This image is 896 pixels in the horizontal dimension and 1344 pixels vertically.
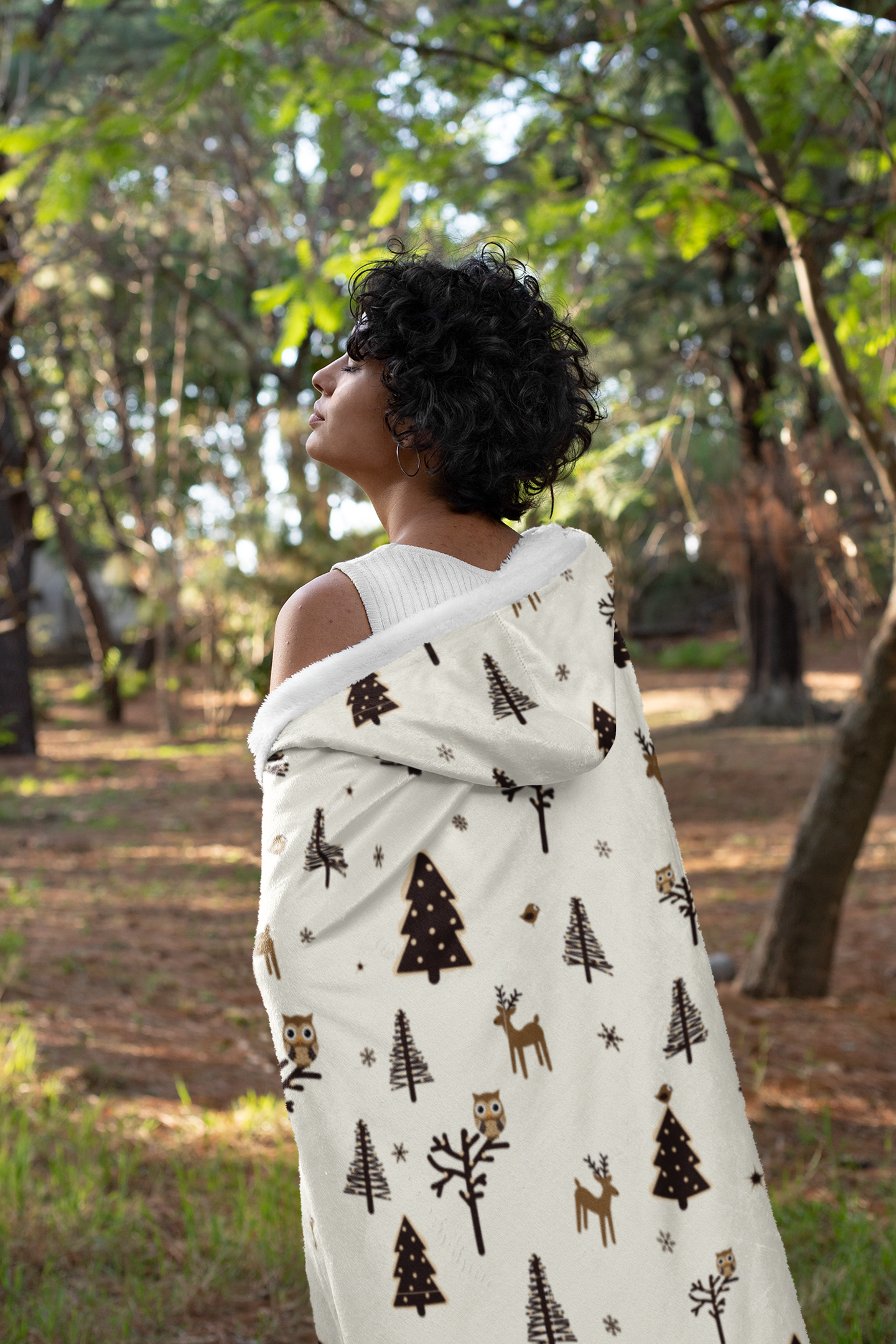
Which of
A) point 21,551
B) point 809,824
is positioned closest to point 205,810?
point 21,551

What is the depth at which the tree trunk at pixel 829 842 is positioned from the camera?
4531 millimetres

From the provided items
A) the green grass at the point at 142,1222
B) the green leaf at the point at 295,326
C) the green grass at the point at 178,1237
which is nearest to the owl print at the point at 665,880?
the green grass at the point at 178,1237

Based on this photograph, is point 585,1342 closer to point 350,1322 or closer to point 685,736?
point 350,1322

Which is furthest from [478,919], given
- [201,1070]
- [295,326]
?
[201,1070]

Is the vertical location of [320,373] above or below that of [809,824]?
above

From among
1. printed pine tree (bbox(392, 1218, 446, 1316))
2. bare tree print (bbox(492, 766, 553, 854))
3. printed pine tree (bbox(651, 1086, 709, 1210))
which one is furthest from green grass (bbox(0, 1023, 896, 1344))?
bare tree print (bbox(492, 766, 553, 854))

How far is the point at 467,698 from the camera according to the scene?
1547 mm

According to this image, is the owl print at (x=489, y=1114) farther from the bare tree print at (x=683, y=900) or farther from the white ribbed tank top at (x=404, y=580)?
the white ribbed tank top at (x=404, y=580)

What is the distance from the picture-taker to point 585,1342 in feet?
5.18

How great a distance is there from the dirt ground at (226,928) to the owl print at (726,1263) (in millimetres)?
1776

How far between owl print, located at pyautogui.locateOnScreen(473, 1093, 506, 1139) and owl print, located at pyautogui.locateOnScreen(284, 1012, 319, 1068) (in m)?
0.24

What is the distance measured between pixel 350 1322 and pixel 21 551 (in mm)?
13011

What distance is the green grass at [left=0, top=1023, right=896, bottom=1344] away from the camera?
256cm

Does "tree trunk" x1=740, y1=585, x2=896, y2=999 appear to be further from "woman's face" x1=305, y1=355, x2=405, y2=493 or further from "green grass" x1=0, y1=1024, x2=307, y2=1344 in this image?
"woman's face" x1=305, y1=355, x2=405, y2=493
